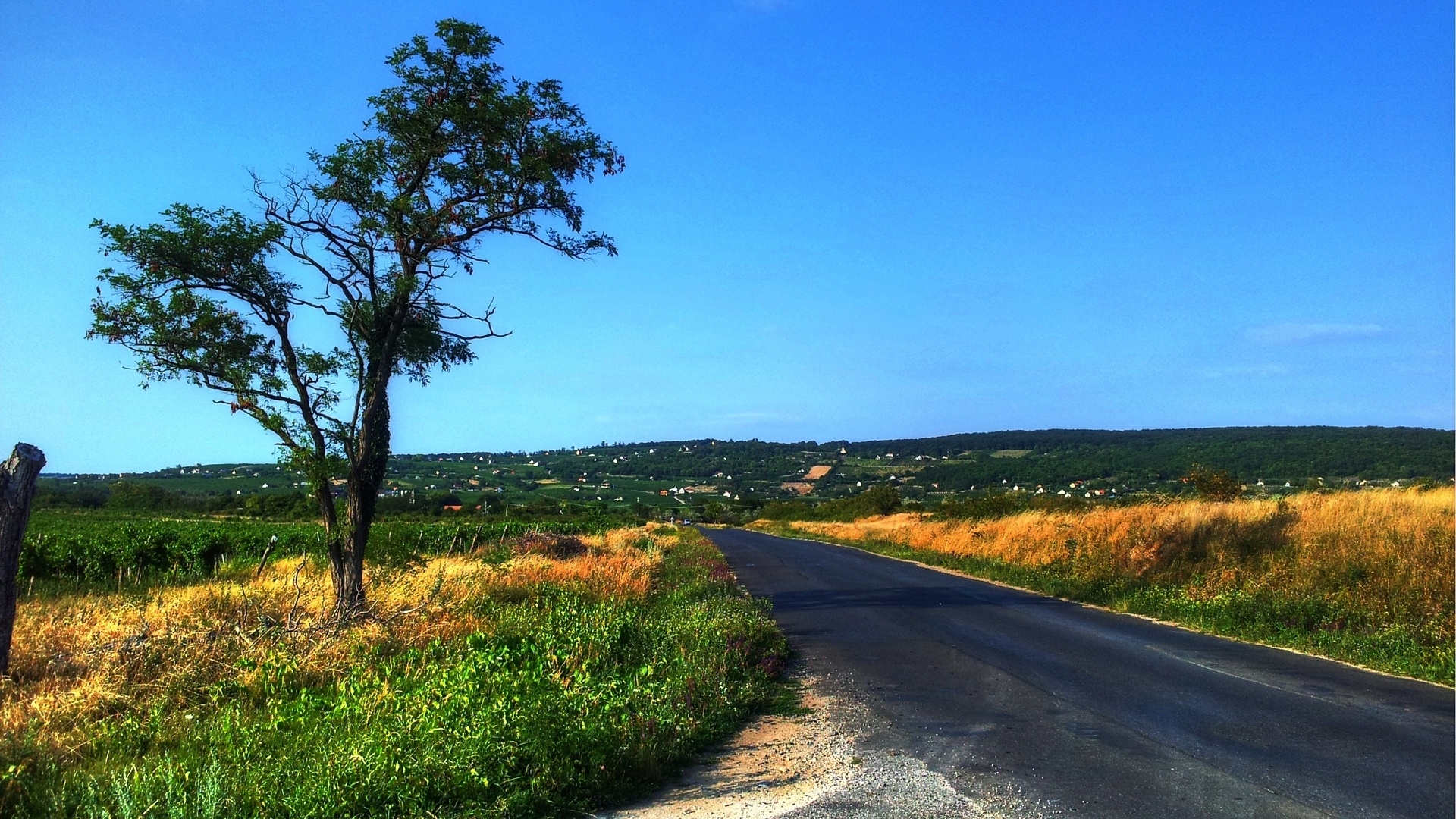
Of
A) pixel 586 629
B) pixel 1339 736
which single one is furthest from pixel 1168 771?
pixel 586 629

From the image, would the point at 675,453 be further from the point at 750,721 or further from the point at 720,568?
the point at 750,721

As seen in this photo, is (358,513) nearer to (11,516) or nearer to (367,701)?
(11,516)

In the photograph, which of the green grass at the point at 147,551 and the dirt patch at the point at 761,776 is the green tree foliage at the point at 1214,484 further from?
the dirt patch at the point at 761,776

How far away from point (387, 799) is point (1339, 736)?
707cm

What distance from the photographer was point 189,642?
868 centimetres

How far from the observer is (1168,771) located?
19.1ft

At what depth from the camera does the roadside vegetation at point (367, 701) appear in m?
5.11

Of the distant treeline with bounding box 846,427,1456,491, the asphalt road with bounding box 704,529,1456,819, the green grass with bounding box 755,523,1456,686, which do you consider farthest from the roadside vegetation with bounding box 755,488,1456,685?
the distant treeline with bounding box 846,427,1456,491

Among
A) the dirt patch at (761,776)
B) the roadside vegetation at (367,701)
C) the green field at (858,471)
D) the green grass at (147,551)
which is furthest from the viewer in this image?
the green field at (858,471)

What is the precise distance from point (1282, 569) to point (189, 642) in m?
16.1

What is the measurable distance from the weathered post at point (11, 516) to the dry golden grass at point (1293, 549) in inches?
582

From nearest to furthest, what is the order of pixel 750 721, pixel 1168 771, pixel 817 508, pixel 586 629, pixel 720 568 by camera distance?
pixel 1168 771
pixel 750 721
pixel 586 629
pixel 720 568
pixel 817 508

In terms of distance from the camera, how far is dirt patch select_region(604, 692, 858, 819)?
5387 millimetres

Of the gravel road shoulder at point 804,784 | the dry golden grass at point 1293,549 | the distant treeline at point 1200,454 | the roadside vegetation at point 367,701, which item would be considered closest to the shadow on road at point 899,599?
the dry golden grass at point 1293,549
